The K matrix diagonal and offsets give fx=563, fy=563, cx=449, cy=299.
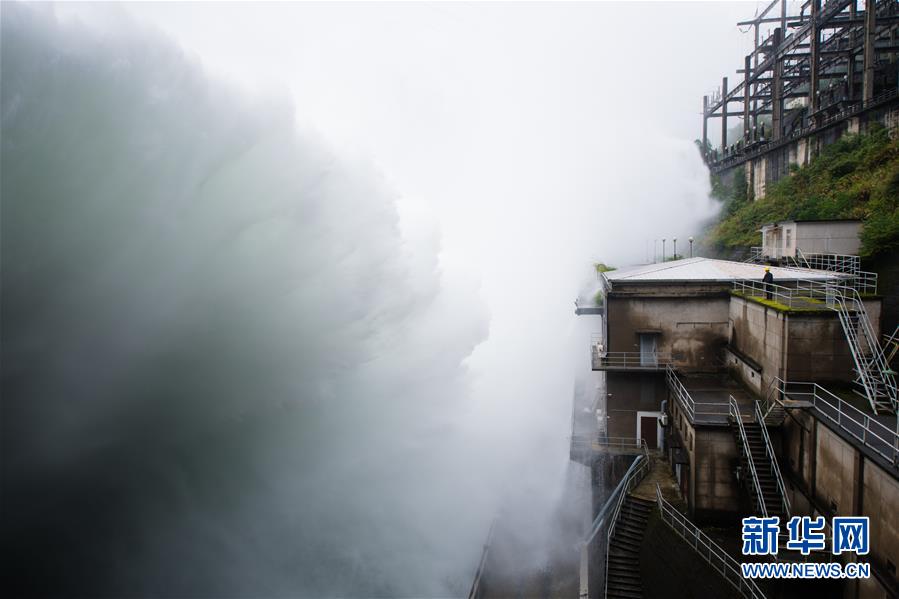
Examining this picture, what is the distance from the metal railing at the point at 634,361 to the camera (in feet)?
69.5

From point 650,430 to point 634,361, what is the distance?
271 cm

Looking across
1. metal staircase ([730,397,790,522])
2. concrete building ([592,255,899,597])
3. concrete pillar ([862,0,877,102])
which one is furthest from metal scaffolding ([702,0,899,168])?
metal staircase ([730,397,790,522])

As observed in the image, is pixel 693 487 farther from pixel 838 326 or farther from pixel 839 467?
pixel 838 326

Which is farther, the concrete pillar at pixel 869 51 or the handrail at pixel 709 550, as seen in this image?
the concrete pillar at pixel 869 51

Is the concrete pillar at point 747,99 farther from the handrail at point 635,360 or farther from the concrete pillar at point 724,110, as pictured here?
the handrail at point 635,360

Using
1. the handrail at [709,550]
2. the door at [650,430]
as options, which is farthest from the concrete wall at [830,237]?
the handrail at [709,550]

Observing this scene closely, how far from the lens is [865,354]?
16.0 metres

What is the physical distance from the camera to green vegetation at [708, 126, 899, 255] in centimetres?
2325

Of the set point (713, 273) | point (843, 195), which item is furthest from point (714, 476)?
point (843, 195)

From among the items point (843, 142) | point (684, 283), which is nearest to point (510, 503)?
point (684, 283)

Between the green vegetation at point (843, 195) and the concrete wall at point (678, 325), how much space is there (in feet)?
25.4

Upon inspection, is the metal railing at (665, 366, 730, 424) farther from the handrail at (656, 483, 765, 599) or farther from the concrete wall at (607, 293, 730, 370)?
the concrete wall at (607, 293, 730, 370)

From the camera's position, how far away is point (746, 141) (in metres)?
50.1

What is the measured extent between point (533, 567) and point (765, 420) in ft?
30.5
